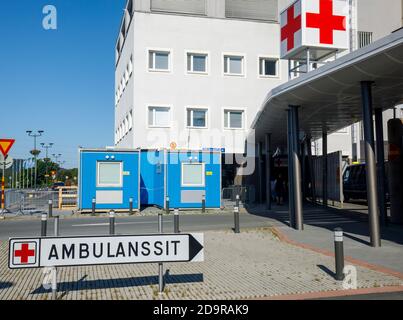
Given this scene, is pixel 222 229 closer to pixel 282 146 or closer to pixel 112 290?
pixel 112 290

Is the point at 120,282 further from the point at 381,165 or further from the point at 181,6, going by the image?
the point at 181,6

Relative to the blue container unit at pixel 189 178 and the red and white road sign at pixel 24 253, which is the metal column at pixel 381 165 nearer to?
the blue container unit at pixel 189 178

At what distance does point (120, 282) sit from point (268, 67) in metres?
27.0

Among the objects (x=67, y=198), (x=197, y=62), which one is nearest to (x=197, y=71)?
(x=197, y=62)

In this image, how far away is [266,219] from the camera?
1750 centimetres

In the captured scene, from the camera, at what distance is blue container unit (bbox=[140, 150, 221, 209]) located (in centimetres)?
2247

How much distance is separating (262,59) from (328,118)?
15314mm

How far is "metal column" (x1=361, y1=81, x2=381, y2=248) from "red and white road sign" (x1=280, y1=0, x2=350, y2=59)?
4.98 m

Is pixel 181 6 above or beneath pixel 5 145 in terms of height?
above

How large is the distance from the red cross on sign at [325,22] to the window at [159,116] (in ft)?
Answer: 50.5

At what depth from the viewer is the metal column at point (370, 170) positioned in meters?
10.9

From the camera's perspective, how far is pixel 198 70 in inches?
1219

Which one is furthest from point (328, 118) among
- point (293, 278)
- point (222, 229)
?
point (293, 278)

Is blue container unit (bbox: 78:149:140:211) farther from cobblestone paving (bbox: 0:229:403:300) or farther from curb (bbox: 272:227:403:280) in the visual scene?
cobblestone paving (bbox: 0:229:403:300)
